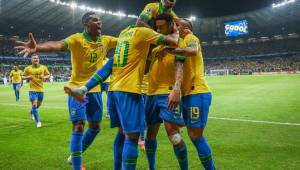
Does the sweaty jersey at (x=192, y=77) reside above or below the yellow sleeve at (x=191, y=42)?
below

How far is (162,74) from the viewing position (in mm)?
5207

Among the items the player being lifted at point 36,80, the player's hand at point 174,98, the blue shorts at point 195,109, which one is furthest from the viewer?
the player being lifted at point 36,80

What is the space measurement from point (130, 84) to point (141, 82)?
21cm

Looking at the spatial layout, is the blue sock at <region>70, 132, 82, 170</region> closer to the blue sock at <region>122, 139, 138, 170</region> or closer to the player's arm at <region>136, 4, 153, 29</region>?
the blue sock at <region>122, 139, 138, 170</region>

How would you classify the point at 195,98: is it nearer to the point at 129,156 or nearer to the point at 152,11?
the point at 129,156

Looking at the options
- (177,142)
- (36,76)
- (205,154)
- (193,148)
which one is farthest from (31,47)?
(36,76)

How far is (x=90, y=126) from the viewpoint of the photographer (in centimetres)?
611

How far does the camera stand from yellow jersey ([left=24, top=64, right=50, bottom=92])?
Answer: 40.4ft

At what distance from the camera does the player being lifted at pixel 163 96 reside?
4789 mm

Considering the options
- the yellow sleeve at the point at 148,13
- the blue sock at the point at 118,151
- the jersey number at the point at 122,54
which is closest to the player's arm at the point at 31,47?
the jersey number at the point at 122,54

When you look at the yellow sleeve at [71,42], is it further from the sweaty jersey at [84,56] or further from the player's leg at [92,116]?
the player's leg at [92,116]

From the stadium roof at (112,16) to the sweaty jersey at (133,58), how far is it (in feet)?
181

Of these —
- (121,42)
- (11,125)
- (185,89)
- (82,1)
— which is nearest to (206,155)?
(185,89)

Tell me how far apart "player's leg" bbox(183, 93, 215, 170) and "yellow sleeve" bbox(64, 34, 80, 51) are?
2173 mm
